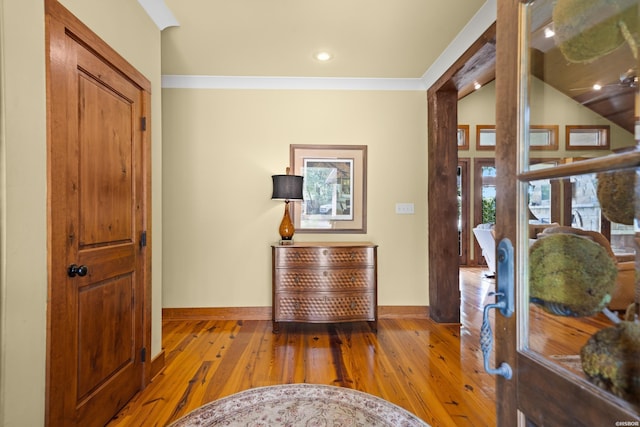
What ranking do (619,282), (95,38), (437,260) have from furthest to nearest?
(437,260)
(95,38)
(619,282)

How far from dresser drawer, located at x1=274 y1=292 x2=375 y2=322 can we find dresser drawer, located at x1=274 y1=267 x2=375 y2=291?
0.07m

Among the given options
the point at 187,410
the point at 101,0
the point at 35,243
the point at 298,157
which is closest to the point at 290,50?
the point at 298,157

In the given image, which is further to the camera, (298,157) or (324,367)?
(298,157)

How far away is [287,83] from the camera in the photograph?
335 centimetres

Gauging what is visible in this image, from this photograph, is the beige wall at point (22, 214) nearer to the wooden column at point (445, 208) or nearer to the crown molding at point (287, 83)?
the crown molding at point (287, 83)

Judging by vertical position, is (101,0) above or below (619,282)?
above

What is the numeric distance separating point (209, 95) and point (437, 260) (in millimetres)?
3060

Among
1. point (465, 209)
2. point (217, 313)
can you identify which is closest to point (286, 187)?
point (217, 313)

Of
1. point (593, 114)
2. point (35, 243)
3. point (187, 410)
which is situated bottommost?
point (187, 410)

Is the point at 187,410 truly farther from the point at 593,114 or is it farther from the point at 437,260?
the point at 437,260

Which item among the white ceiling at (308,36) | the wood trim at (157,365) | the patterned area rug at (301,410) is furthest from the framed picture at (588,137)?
the wood trim at (157,365)

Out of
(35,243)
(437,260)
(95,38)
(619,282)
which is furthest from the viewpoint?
(437,260)

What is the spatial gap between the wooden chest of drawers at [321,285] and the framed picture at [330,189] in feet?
1.53

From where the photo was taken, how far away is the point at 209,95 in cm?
335
